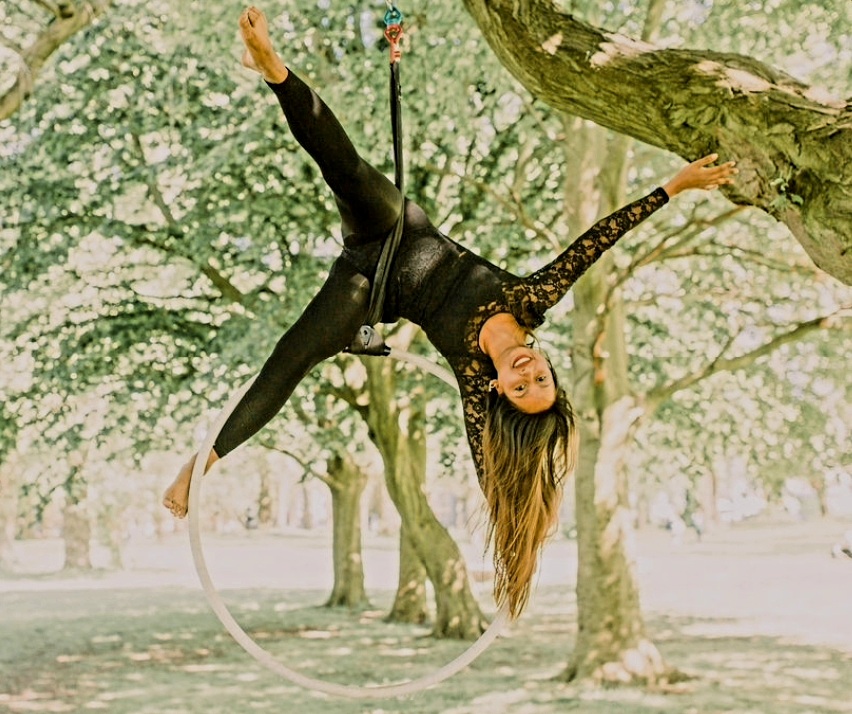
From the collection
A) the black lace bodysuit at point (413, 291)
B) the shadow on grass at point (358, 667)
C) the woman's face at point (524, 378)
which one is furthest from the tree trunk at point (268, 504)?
the woman's face at point (524, 378)

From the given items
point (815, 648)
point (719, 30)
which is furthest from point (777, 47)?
point (815, 648)

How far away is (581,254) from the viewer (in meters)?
3.41

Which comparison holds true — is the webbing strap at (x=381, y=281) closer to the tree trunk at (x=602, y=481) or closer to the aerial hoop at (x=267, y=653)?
the aerial hoop at (x=267, y=653)

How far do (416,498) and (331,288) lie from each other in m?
9.34

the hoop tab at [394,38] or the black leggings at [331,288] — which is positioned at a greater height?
the hoop tab at [394,38]

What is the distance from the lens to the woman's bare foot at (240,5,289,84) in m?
3.04

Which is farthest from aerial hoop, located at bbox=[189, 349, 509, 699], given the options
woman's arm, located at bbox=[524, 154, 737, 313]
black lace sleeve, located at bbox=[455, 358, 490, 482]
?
woman's arm, located at bbox=[524, 154, 737, 313]

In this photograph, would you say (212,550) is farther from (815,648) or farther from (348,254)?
(348,254)

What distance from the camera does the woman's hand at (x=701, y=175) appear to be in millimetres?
3518

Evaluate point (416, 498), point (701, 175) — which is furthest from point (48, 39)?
point (416, 498)

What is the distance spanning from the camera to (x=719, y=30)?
9.11m

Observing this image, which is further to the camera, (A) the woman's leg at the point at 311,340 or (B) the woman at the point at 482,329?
(A) the woman's leg at the point at 311,340

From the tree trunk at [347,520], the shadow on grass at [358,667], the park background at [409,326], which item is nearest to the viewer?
the park background at [409,326]

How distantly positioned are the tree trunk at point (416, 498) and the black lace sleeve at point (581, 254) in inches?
330
